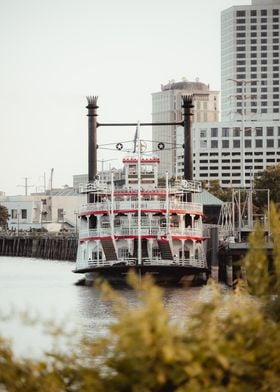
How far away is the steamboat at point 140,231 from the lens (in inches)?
2512

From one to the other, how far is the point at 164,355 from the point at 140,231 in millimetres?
52001

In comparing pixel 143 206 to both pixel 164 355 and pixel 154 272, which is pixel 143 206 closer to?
pixel 154 272

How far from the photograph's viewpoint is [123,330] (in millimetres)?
12672

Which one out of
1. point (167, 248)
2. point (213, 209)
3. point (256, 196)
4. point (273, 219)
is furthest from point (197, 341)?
point (256, 196)

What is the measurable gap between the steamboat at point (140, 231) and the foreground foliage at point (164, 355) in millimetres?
48129

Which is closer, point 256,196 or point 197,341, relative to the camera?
point 197,341

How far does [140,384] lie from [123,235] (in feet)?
171

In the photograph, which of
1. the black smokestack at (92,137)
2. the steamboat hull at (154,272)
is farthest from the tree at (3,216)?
A: the steamboat hull at (154,272)

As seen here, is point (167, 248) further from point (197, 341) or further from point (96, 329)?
point (197, 341)

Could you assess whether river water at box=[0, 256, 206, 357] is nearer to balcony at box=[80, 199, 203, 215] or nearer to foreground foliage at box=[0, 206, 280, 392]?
balcony at box=[80, 199, 203, 215]

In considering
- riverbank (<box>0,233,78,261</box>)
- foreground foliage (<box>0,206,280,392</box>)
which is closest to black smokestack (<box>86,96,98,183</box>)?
riverbank (<box>0,233,78,261</box>)

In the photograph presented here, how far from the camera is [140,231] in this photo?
64562 millimetres

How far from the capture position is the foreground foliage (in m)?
12.6

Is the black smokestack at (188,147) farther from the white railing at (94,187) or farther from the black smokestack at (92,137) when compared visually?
the white railing at (94,187)
